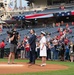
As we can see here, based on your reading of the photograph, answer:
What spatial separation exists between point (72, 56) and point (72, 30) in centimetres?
969

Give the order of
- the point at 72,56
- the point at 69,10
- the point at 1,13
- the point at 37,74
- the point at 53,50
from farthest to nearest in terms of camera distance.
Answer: the point at 1,13, the point at 69,10, the point at 53,50, the point at 72,56, the point at 37,74

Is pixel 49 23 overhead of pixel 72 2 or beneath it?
beneath

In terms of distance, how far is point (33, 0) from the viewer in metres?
47.6

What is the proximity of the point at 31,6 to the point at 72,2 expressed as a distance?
894 cm

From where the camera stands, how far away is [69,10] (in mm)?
37250

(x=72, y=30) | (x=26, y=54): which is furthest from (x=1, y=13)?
(x=26, y=54)

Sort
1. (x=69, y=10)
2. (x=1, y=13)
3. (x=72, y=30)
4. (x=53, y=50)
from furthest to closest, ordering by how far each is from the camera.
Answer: (x=1, y=13), (x=69, y=10), (x=72, y=30), (x=53, y=50)

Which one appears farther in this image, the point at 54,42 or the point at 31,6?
the point at 31,6

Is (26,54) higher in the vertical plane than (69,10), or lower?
lower

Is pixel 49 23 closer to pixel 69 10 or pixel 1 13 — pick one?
pixel 69 10

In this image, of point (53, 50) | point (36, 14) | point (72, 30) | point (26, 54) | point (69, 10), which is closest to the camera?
point (53, 50)

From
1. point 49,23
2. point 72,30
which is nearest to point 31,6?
point 49,23

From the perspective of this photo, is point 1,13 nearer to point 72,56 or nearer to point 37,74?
point 72,56

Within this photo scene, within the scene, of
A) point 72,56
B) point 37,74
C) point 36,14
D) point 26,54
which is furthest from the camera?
point 36,14
